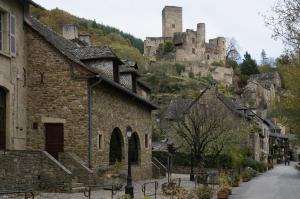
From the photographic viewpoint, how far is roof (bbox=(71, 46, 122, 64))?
93.6ft

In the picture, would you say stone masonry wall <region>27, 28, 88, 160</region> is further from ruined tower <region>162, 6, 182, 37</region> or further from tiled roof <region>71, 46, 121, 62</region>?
ruined tower <region>162, 6, 182, 37</region>

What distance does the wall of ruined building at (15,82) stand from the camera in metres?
22.9

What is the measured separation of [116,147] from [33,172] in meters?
8.95

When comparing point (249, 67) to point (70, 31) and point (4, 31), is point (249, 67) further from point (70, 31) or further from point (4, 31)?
point (4, 31)

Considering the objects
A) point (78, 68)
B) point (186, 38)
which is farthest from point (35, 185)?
point (186, 38)

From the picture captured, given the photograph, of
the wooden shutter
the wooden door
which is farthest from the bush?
the wooden shutter

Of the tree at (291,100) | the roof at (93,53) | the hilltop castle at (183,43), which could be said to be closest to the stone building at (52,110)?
the roof at (93,53)

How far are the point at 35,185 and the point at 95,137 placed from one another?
4498 mm

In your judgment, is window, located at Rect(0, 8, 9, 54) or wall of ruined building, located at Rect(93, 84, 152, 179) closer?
window, located at Rect(0, 8, 9, 54)

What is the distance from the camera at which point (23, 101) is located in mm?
25156

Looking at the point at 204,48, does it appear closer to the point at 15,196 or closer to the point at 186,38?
the point at 186,38

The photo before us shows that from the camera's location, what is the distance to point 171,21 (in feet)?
424

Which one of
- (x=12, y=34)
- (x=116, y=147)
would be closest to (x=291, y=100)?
(x=116, y=147)

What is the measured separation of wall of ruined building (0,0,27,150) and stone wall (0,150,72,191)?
189 centimetres
